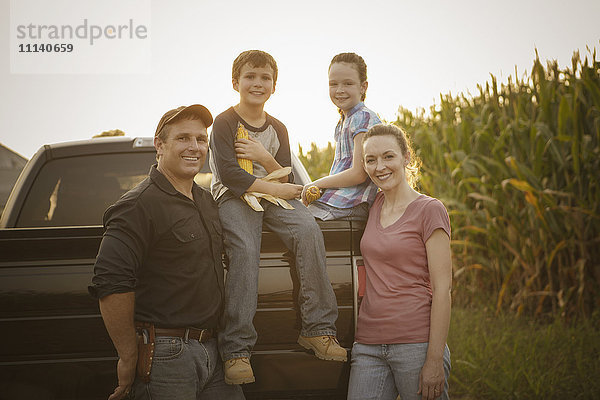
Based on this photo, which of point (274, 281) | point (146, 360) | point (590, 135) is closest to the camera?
point (146, 360)

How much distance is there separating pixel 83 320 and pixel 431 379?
1.52 meters

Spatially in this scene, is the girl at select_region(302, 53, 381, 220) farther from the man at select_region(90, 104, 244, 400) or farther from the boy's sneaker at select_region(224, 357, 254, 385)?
the boy's sneaker at select_region(224, 357, 254, 385)

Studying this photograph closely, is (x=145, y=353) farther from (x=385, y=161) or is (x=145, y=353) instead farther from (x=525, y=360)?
(x=525, y=360)

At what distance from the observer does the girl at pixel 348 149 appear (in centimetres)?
292

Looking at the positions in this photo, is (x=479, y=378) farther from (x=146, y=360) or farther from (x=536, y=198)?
(x=146, y=360)

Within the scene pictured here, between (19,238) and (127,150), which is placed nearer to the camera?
(19,238)

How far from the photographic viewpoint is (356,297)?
275cm

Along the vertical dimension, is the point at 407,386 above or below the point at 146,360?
below

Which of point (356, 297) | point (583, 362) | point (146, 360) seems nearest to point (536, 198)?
point (583, 362)

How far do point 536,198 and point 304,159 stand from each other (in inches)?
202

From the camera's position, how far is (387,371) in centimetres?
256

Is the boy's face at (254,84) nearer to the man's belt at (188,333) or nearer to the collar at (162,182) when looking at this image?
the collar at (162,182)

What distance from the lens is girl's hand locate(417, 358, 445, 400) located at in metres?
2.43

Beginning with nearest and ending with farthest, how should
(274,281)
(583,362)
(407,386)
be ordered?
(407,386) → (274,281) → (583,362)
